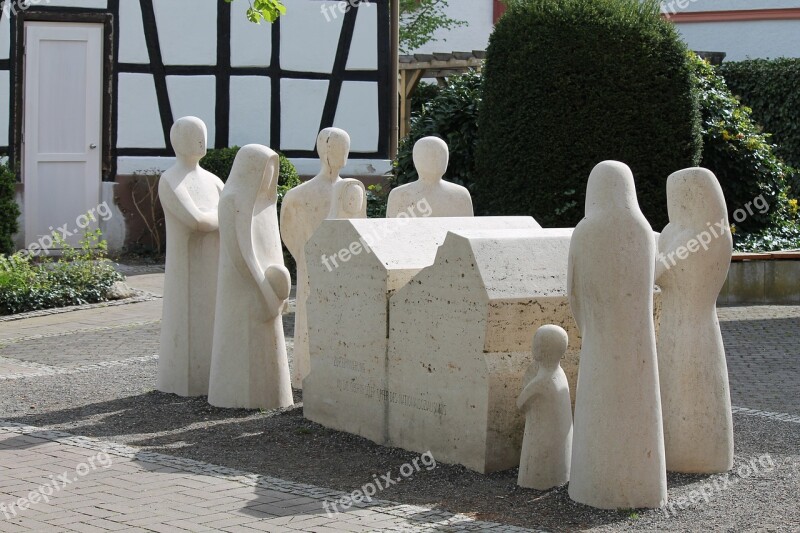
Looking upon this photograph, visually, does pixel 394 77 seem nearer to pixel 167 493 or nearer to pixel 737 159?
pixel 737 159

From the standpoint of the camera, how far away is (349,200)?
816 centimetres

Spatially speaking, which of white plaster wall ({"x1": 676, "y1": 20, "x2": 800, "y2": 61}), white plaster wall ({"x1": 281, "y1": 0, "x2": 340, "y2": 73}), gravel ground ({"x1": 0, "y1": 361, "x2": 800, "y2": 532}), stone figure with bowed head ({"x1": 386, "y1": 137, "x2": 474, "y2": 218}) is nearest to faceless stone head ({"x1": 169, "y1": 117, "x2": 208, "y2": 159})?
stone figure with bowed head ({"x1": 386, "y1": 137, "x2": 474, "y2": 218})

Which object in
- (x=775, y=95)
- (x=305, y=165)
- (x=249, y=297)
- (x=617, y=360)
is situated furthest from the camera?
(x=775, y=95)

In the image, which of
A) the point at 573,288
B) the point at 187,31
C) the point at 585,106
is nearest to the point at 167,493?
the point at 573,288

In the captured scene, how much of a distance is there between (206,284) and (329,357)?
135 cm

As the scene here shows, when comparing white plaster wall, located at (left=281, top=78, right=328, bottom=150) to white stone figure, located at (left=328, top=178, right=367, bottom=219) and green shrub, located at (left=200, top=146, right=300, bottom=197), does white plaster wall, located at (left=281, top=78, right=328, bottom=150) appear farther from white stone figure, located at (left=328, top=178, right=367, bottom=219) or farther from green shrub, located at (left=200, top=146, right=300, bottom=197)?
white stone figure, located at (left=328, top=178, right=367, bottom=219)

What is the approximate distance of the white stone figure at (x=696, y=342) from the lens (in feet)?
20.9

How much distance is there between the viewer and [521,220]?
795 centimetres

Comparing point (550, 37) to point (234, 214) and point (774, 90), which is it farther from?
point (774, 90)

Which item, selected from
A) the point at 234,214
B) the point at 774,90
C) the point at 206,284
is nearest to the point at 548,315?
the point at 234,214

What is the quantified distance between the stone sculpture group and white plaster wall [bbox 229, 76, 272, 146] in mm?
8066

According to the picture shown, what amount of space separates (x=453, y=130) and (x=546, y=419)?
28.2 ft

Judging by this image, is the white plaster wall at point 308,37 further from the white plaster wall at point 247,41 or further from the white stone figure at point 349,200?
the white stone figure at point 349,200

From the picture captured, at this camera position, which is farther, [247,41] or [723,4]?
[723,4]
